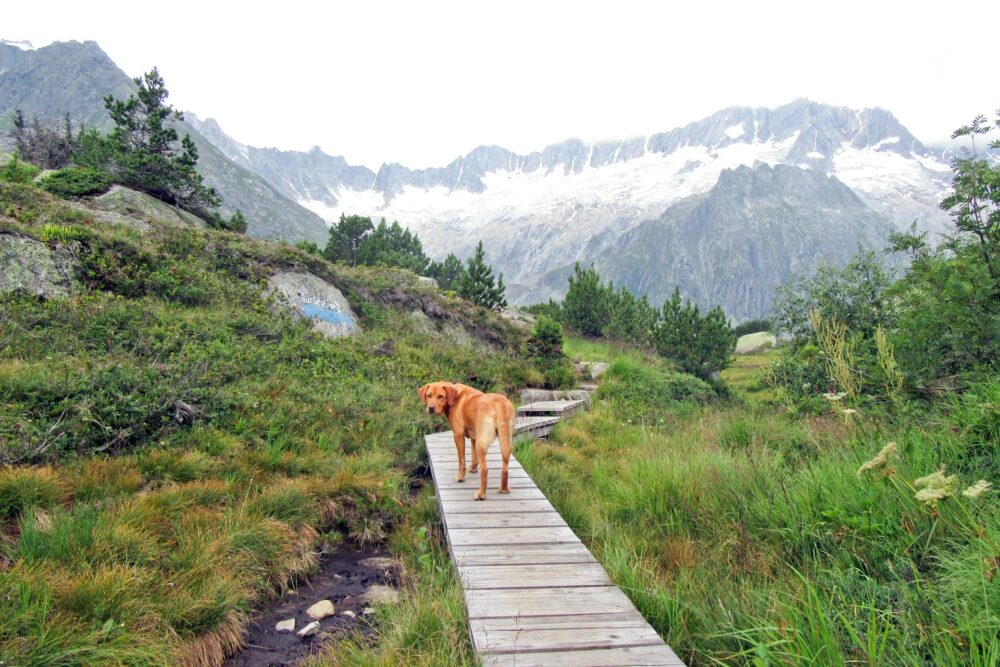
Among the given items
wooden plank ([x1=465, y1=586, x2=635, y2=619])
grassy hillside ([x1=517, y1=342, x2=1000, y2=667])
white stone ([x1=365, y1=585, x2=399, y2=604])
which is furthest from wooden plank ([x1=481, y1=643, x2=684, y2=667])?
white stone ([x1=365, y1=585, x2=399, y2=604])

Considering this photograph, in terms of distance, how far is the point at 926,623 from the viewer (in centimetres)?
213

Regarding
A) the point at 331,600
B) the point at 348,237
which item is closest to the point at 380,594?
the point at 331,600

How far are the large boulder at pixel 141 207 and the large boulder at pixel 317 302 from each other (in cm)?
420

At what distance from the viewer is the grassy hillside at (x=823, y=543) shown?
7.05ft

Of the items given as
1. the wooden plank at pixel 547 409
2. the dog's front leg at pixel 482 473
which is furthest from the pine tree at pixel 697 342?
the dog's front leg at pixel 482 473

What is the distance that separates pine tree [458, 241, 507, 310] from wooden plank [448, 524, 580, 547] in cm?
1639

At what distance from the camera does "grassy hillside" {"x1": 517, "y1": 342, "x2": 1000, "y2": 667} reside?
2.15 meters

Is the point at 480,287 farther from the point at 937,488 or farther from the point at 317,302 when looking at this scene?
the point at 937,488

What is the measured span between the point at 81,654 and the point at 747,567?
3960mm

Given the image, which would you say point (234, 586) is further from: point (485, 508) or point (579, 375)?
point (579, 375)

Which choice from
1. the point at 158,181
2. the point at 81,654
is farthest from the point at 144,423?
the point at 158,181

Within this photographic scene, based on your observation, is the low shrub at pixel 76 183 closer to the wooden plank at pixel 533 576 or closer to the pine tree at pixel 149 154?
the pine tree at pixel 149 154

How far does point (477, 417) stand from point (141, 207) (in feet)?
49.1

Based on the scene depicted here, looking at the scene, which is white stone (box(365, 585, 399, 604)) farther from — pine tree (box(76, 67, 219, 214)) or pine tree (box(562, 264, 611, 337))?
pine tree (box(562, 264, 611, 337))
